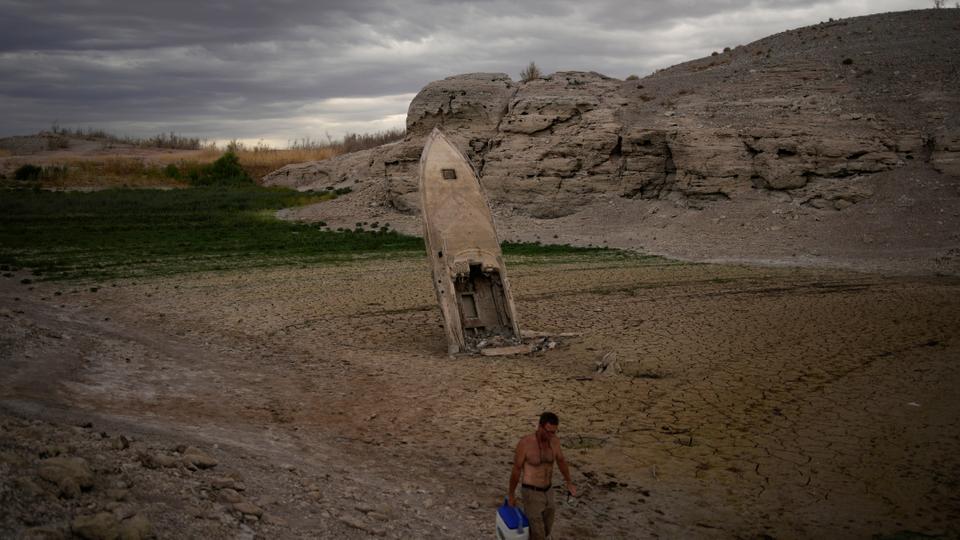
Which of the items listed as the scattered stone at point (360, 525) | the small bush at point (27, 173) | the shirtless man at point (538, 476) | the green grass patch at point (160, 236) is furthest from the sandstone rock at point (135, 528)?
the small bush at point (27, 173)

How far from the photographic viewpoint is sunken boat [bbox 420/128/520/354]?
520 inches

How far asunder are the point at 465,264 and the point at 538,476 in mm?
7848

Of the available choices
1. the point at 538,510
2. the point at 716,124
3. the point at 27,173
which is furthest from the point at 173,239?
the point at 27,173

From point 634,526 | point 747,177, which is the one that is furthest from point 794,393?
point 747,177

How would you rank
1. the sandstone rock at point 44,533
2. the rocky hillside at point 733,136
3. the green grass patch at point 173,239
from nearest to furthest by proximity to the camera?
the sandstone rock at point 44,533, the green grass patch at point 173,239, the rocky hillside at point 733,136

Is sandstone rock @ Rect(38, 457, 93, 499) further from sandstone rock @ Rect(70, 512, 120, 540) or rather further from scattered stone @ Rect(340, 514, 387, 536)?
scattered stone @ Rect(340, 514, 387, 536)

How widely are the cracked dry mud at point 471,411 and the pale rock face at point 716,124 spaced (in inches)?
438

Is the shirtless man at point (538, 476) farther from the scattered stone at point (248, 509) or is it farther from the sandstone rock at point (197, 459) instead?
the sandstone rock at point (197, 459)

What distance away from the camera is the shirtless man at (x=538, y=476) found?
239 inches

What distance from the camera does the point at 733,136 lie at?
29.0 metres

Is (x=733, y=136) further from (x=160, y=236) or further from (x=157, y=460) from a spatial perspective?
(x=157, y=460)

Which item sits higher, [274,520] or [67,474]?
[67,474]

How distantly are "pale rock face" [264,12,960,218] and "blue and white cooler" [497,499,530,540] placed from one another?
23.5 metres

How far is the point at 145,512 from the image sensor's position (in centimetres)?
573
